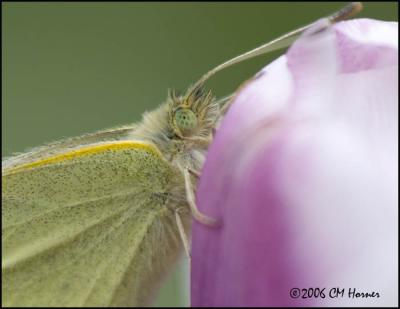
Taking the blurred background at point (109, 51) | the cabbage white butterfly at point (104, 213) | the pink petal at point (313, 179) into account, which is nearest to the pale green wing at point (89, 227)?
the cabbage white butterfly at point (104, 213)

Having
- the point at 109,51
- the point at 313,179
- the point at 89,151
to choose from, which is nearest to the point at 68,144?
the point at 89,151

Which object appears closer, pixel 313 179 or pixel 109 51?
pixel 313 179

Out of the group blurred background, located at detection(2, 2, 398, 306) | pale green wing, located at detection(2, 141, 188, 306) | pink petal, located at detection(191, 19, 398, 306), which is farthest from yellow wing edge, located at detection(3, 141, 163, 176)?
blurred background, located at detection(2, 2, 398, 306)

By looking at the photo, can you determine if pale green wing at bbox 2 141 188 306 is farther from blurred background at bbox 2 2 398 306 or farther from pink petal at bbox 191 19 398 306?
blurred background at bbox 2 2 398 306

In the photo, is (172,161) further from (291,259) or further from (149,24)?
(149,24)

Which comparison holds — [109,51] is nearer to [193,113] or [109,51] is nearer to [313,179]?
[193,113]

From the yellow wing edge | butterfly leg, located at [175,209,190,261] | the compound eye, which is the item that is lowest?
butterfly leg, located at [175,209,190,261]
